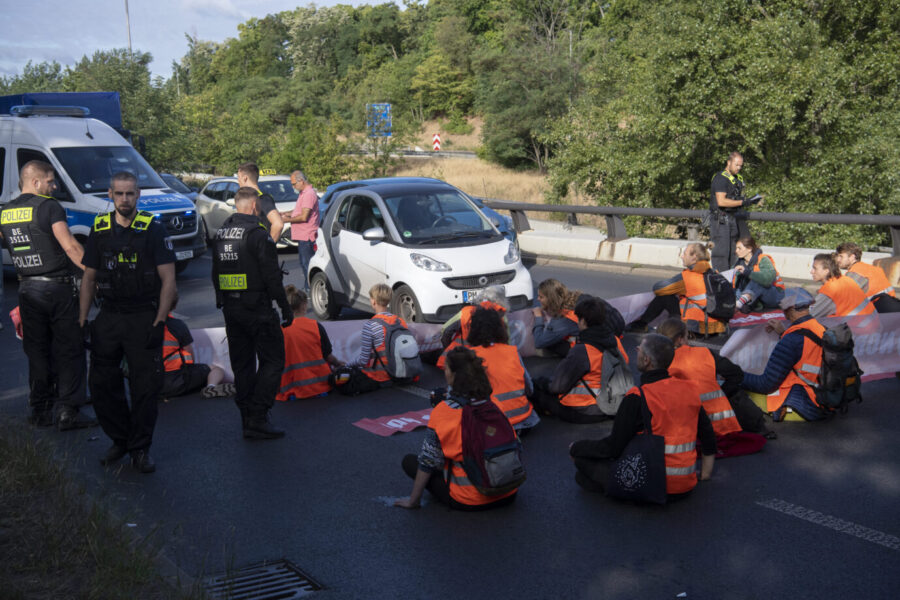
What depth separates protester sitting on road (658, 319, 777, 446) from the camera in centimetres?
604

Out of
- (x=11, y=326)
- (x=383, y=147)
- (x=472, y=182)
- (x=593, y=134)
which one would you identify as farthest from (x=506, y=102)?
(x=11, y=326)

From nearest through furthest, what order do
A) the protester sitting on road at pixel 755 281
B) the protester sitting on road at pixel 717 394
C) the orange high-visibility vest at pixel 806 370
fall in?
the protester sitting on road at pixel 717 394
the orange high-visibility vest at pixel 806 370
the protester sitting on road at pixel 755 281

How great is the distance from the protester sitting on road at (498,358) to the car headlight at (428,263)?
3.96 metres

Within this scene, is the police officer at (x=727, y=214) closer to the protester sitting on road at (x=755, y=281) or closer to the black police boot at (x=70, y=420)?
the protester sitting on road at (x=755, y=281)

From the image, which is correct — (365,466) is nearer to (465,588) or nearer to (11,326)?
(465,588)

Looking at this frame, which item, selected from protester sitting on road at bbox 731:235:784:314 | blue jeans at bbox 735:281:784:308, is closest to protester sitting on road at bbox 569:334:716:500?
protester sitting on road at bbox 731:235:784:314

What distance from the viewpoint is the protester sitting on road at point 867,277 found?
8.48 metres

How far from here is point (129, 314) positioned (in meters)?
5.93

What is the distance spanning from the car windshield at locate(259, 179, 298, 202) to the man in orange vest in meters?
12.1

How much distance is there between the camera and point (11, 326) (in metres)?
11.8

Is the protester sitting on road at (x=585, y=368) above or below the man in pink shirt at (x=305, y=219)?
below

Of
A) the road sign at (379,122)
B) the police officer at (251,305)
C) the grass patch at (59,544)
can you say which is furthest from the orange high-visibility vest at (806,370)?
the road sign at (379,122)

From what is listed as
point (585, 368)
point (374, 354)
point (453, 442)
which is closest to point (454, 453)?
point (453, 442)

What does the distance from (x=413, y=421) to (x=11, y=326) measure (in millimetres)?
7358
